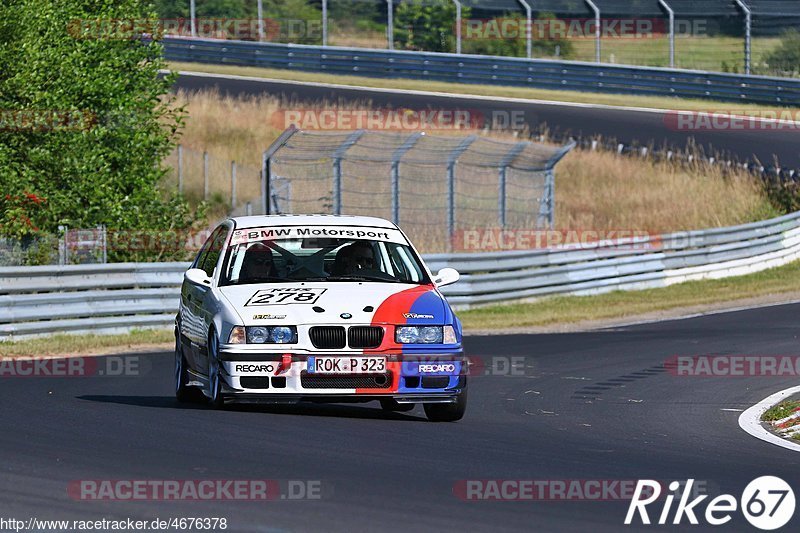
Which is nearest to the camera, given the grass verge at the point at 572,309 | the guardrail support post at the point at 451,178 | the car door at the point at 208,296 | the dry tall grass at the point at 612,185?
the car door at the point at 208,296

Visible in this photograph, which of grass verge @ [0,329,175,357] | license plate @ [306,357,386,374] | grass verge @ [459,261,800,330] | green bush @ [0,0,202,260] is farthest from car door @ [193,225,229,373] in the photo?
grass verge @ [459,261,800,330]

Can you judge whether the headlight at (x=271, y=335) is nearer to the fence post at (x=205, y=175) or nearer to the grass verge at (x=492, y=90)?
the fence post at (x=205, y=175)

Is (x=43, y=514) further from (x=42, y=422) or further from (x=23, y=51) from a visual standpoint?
(x=23, y=51)

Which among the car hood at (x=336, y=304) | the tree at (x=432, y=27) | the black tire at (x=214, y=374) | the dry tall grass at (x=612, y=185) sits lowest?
the dry tall grass at (x=612, y=185)

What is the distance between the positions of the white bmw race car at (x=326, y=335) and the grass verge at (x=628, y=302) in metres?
10.4

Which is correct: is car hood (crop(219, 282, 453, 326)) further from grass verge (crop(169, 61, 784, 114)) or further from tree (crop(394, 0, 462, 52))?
tree (crop(394, 0, 462, 52))

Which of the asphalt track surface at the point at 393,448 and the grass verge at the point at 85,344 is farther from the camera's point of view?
the grass verge at the point at 85,344

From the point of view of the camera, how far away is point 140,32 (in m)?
23.9

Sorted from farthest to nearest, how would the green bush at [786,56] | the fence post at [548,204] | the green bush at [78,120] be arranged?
the green bush at [786,56], the fence post at [548,204], the green bush at [78,120]

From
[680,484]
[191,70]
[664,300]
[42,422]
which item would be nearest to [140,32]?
[664,300]

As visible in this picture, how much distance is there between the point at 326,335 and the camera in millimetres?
10352

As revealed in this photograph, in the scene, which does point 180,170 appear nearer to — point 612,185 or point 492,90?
point 612,185

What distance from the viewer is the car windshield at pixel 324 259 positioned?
11234mm

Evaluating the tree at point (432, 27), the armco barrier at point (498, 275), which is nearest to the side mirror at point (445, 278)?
the armco barrier at point (498, 275)
